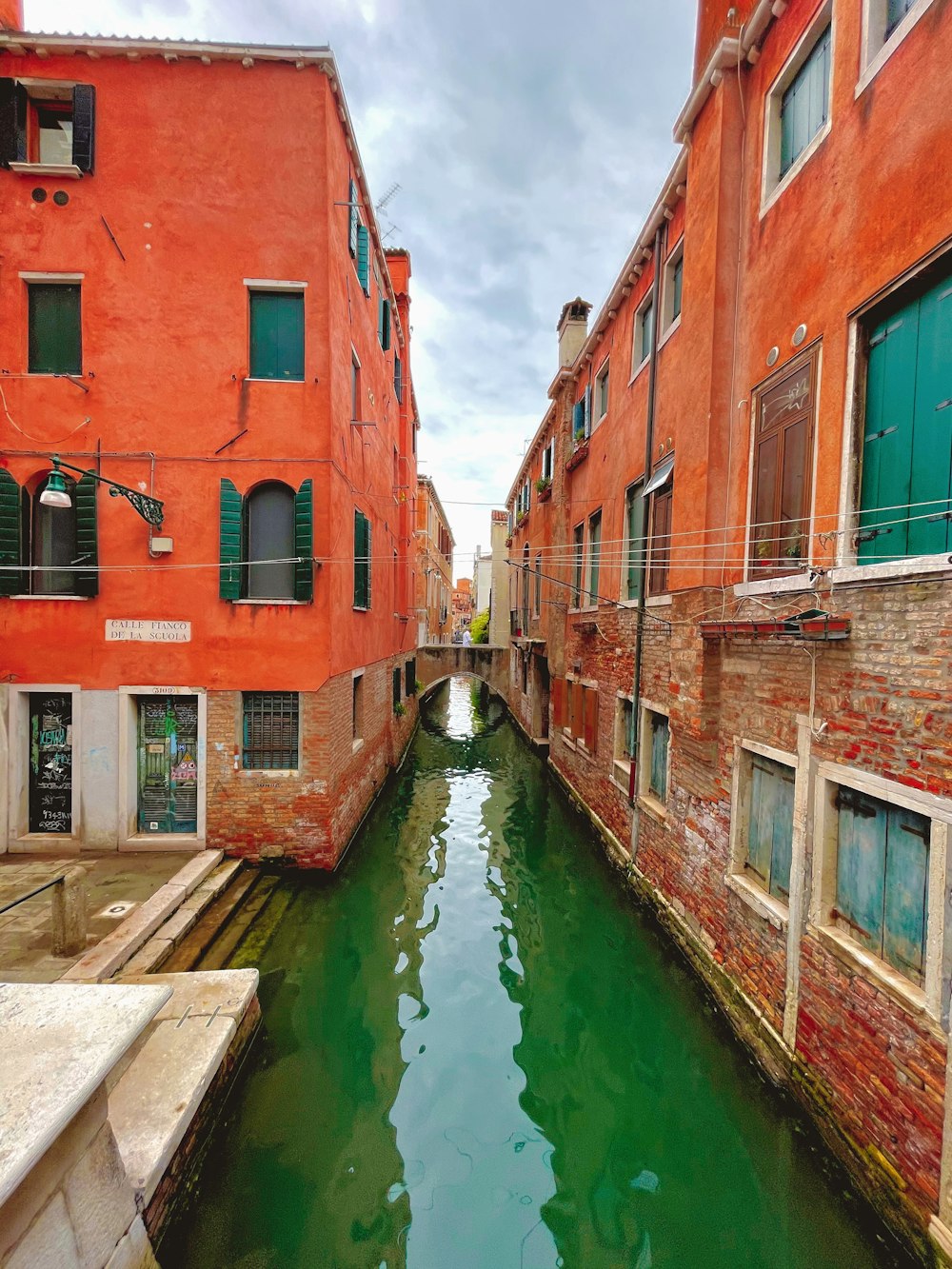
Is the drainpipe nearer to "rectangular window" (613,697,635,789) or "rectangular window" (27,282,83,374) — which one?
"rectangular window" (613,697,635,789)

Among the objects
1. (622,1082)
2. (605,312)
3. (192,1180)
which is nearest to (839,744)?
(622,1082)

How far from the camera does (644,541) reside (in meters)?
8.06

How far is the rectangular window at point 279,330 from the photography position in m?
7.58

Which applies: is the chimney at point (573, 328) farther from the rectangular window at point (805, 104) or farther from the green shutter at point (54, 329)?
the green shutter at point (54, 329)

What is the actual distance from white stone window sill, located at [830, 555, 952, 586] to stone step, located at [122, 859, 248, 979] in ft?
21.8

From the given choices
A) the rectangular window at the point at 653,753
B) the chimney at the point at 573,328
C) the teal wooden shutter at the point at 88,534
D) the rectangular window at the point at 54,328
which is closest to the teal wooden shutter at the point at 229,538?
the teal wooden shutter at the point at 88,534

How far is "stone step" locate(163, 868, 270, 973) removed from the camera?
5488 mm

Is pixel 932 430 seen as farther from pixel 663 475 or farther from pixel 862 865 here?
pixel 663 475

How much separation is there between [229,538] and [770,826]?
7.00 m

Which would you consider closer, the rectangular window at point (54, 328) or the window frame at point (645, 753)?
the rectangular window at point (54, 328)

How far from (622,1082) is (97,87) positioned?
1257 centimetres

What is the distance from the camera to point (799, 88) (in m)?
4.90

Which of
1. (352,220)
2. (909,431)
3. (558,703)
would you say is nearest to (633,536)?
(909,431)

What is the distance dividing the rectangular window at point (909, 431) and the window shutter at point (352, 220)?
7612 mm
